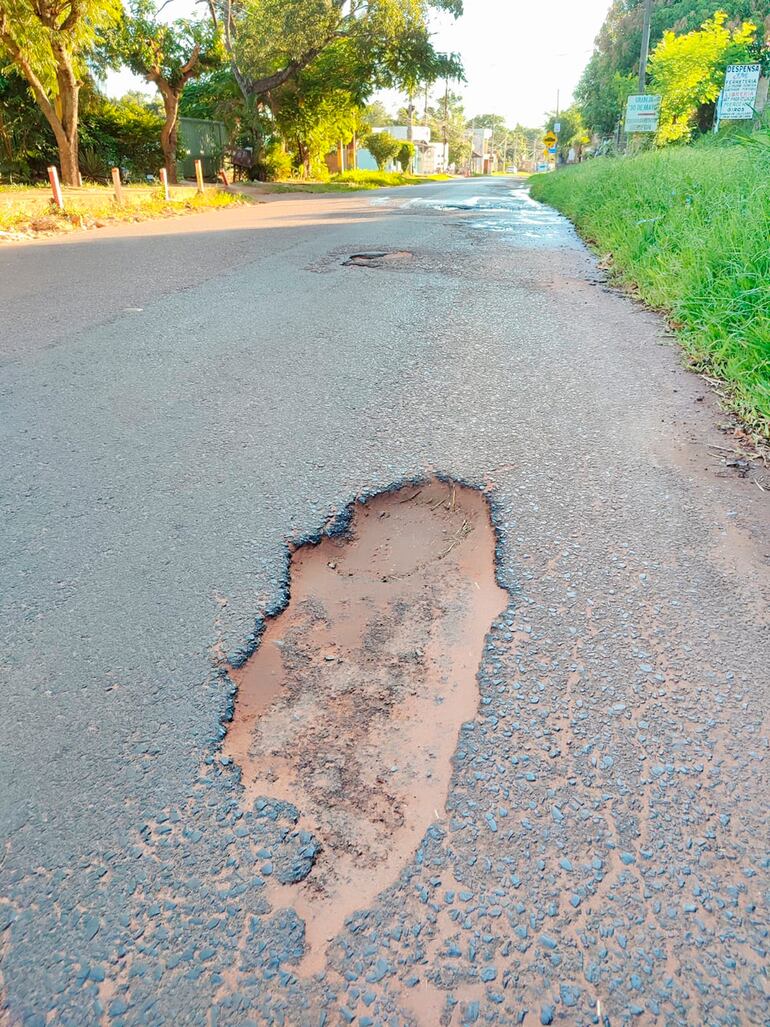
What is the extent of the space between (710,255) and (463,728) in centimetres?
438

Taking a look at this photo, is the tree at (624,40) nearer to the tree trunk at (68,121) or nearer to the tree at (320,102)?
the tree at (320,102)

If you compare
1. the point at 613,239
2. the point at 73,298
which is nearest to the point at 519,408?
the point at 73,298

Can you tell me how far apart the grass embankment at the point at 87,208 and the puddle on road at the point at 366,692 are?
941 centimetres

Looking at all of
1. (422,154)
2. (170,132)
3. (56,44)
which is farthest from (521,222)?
(422,154)

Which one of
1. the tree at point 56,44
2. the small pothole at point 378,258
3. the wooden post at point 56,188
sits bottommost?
the small pothole at point 378,258

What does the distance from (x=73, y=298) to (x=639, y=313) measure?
177 inches

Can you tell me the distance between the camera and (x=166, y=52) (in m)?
19.2

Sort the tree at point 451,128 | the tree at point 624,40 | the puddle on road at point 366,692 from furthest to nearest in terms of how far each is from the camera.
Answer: the tree at point 451,128 → the tree at point 624,40 → the puddle on road at point 366,692

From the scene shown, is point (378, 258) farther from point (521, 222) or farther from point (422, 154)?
point (422, 154)

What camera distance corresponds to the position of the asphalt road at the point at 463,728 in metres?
1.04

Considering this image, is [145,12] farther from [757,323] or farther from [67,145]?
[757,323]

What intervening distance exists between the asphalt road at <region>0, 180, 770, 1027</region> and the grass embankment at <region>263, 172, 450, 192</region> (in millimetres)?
20945

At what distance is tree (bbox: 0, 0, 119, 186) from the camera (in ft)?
41.4

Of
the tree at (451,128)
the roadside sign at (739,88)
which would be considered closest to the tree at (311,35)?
the roadside sign at (739,88)
